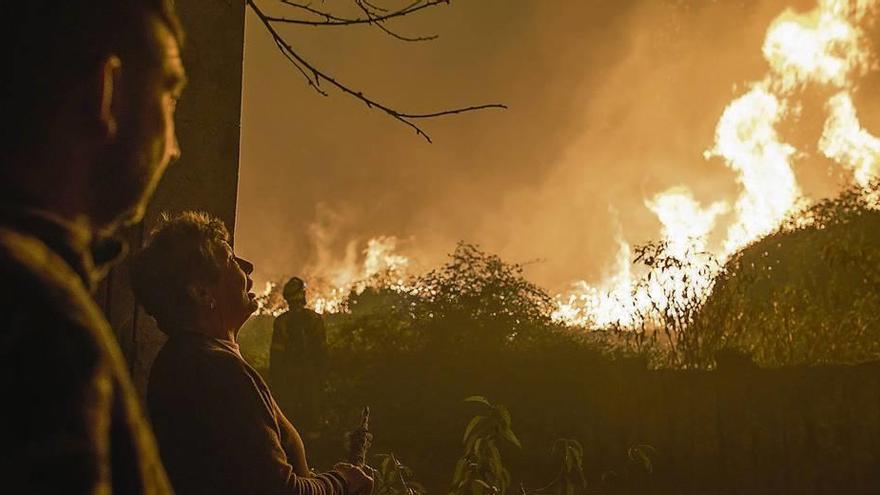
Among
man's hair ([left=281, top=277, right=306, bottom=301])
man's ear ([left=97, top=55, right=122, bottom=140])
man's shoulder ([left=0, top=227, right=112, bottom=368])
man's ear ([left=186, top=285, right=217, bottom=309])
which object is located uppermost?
man's hair ([left=281, top=277, right=306, bottom=301])

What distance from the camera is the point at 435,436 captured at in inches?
515

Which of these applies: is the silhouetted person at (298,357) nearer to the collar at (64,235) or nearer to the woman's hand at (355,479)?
the woman's hand at (355,479)

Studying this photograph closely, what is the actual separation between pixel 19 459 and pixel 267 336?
21768 mm

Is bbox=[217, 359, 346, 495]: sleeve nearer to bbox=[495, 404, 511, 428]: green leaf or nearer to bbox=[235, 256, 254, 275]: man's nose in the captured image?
bbox=[235, 256, 254, 275]: man's nose

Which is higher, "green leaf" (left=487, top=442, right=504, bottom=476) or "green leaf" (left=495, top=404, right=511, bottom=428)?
"green leaf" (left=495, top=404, right=511, bottom=428)

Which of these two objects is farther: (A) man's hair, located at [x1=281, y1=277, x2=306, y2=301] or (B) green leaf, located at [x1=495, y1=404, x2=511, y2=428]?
(A) man's hair, located at [x1=281, y1=277, x2=306, y2=301]

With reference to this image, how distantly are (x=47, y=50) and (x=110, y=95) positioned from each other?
8 cm

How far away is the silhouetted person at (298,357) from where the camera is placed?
36.9ft

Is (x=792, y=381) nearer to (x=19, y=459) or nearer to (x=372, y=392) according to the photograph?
(x=372, y=392)

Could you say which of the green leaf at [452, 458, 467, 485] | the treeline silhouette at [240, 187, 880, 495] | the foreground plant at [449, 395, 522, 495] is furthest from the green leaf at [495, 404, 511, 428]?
the treeline silhouette at [240, 187, 880, 495]

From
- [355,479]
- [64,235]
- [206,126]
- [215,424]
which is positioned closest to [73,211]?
[64,235]

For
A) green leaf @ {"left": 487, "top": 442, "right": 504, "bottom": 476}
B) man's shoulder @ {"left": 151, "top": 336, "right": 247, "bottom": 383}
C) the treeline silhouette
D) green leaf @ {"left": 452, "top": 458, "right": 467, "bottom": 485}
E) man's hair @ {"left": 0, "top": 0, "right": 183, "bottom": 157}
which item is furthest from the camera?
the treeline silhouette

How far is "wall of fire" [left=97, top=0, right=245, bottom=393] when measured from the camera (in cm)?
274

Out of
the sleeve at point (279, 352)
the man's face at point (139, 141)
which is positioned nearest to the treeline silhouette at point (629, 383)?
the sleeve at point (279, 352)
